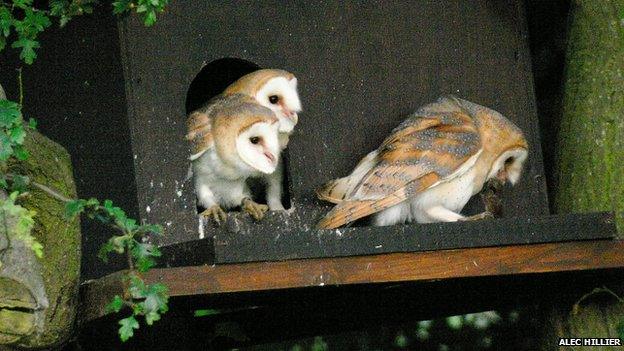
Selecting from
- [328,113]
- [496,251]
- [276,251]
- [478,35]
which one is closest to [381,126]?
[328,113]

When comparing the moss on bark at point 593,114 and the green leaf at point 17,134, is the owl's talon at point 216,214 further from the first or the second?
the moss on bark at point 593,114

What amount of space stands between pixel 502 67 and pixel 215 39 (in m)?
1.10

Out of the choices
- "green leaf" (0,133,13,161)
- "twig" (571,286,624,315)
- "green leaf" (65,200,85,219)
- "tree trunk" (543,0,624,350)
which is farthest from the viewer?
"tree trunk" (543,0,624,350)

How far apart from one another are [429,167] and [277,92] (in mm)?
505

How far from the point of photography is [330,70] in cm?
440

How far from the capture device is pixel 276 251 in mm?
3400

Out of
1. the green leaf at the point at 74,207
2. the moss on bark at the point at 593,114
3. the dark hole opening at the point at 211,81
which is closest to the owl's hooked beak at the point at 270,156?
the dark hole opening at the point at 211,81

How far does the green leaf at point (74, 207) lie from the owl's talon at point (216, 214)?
89 centimetres

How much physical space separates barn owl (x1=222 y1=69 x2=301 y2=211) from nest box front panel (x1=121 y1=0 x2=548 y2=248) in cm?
7

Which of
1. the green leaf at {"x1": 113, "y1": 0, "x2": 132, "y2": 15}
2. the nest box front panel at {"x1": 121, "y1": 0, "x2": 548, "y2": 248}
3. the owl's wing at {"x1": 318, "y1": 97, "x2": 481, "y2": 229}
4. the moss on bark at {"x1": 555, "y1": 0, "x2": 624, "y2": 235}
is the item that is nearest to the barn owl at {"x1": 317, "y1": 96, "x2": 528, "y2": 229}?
the owl's wing at {"x1": 318, "y1": 97, "x2": 481, "y2": 229}

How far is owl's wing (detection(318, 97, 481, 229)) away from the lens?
397 centimetres

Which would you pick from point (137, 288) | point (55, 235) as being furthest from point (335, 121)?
point (137, 288)

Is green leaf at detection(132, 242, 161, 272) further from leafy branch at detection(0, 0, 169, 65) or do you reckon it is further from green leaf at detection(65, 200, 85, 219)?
leafy branch at detection(0, 0, 169, 65)

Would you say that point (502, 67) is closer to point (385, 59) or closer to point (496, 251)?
point (385, 59)
